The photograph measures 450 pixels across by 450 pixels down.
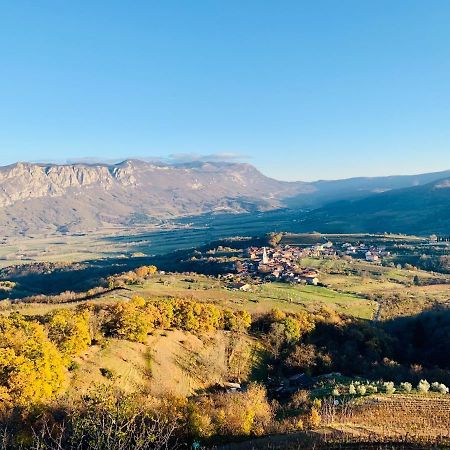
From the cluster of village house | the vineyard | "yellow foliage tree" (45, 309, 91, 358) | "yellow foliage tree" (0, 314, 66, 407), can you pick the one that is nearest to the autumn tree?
"yellow foliage tree" (45, 309, 91, 358)

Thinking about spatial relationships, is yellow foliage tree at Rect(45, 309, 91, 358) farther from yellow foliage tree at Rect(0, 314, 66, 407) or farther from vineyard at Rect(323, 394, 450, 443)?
vineyard at Rect(323, 394, 450, 443)

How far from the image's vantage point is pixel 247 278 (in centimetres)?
9250

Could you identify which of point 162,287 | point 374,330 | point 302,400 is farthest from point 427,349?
point 162,287

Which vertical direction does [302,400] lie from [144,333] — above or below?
below

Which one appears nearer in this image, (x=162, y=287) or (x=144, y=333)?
(x=144, y=333)

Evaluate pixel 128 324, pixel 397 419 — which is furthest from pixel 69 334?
pixel 397 419

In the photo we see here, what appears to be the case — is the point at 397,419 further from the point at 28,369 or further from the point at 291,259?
the point at 291,259

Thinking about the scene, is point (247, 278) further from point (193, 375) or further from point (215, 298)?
point (193, 375)

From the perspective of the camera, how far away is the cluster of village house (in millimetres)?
93562

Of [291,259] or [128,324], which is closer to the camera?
[128,324]

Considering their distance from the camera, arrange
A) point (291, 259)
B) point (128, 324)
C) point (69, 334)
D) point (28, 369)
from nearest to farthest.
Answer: point (28, 369), point (69, 334), point (128, 324), point (291, 259)

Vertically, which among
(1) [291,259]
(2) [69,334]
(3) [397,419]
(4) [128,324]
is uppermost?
(2) [69,334]

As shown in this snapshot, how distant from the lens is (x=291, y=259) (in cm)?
12062

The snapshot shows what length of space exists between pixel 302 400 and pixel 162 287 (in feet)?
159
